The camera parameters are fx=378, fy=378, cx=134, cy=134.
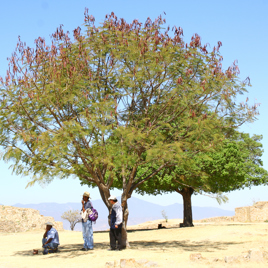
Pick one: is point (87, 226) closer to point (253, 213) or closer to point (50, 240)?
point (50, 240)

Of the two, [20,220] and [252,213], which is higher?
[20,220]

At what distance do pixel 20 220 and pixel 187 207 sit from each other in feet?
37.9

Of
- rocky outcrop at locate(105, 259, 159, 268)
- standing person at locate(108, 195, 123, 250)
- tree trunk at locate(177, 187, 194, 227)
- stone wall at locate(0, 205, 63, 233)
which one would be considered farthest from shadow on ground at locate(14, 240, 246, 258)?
stone wall at locate(0, 205, 63, 233)

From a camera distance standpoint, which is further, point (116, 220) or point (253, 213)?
point (253, 213)

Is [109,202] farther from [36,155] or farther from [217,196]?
[217,196]

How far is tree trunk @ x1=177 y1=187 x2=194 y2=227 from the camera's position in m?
24.8

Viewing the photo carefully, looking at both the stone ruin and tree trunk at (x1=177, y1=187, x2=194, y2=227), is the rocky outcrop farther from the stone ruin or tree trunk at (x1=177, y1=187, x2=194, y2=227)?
the stone ruin

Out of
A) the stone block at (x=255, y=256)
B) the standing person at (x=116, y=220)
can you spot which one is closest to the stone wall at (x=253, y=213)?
the standing person at (x=116, y=220)

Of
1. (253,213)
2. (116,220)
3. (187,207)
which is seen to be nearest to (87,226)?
(116,220)

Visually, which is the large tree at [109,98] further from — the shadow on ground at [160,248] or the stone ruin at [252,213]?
the stone ruin at [252,213]

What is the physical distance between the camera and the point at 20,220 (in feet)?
86.2

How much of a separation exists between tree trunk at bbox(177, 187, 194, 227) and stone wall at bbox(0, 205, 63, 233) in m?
9.00

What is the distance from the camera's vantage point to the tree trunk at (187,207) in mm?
24781

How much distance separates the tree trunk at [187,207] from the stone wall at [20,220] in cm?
900
